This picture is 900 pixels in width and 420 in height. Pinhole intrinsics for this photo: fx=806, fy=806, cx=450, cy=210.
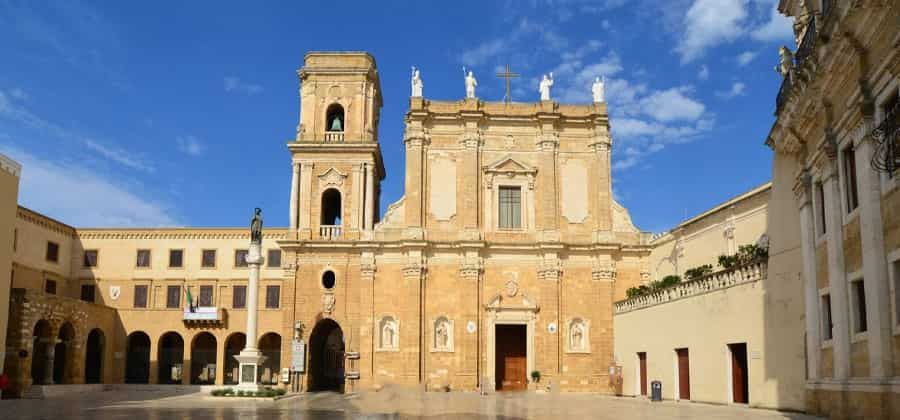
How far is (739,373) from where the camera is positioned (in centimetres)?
2436

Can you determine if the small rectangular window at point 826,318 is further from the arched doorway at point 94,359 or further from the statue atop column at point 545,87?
the arched doorway at point 94,359

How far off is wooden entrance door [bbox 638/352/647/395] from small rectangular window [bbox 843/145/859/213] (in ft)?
55.9

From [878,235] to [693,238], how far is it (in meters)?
20.9

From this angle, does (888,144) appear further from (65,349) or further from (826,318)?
(65,349)

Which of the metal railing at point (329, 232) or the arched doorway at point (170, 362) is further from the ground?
the metal railing at point (329, 232)

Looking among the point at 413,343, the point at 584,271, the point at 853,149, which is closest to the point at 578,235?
the point at 584,271

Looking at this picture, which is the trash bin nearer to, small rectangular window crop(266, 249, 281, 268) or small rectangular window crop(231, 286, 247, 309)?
small rectangular window crop(266, 249, 281, 268)

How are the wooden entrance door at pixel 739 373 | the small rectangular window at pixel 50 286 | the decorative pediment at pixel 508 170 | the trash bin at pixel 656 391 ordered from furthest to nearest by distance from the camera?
the small rectangular window at pixel 50 286 < the decorative pediment at pixel 508 170 < the trash bin at pixel 656 391 < the wooden entrance door at pixel 739 373

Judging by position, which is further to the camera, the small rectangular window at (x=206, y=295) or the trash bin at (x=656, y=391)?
the small rectangular window at (x=206, y=295)

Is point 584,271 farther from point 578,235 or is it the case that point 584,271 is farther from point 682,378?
point 682,378

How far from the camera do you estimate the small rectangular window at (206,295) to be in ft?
153

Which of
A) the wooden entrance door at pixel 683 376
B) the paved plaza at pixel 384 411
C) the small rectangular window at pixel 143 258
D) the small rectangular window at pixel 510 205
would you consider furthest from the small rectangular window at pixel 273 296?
the wooden entrance door at pixel 683 376

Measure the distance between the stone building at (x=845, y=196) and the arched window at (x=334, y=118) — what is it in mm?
22453

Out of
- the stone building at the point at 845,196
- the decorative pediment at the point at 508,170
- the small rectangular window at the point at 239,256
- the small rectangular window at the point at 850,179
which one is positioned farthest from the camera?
the small rectangular window at the point at 239,256
